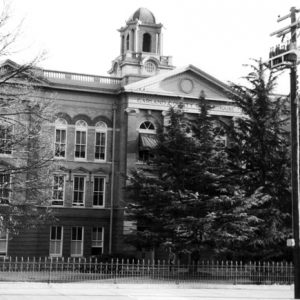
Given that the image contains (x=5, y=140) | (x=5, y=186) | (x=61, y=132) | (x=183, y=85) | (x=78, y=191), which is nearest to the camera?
(x=5, y=140)

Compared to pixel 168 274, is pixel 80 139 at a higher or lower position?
higher

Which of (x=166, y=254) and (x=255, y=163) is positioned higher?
(x=255, y=163)

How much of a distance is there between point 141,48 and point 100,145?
1170 cm

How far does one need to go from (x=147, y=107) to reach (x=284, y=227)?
55.5 ft

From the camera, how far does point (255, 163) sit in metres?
35.4

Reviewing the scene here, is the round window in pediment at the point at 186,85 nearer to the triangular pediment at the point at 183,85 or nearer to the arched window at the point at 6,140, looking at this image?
the triangular pediment at the point at 183,85

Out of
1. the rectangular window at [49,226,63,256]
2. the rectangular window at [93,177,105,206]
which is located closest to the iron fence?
the rectangular window at [49,226,63,256]

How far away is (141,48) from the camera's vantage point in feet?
181

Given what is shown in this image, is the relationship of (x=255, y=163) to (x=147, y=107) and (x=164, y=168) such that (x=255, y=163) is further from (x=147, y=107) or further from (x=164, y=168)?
(x=147, y=107)

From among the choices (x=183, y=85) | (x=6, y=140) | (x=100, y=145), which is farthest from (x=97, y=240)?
(x=6, y=140)

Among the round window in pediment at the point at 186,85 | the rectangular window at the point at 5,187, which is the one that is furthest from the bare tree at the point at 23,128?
the round window in pediment at the point at 186,85

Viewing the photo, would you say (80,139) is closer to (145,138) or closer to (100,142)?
(100,142)

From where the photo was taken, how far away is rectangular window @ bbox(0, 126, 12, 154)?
815 inches

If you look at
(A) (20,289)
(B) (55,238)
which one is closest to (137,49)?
(B) (55,238)
